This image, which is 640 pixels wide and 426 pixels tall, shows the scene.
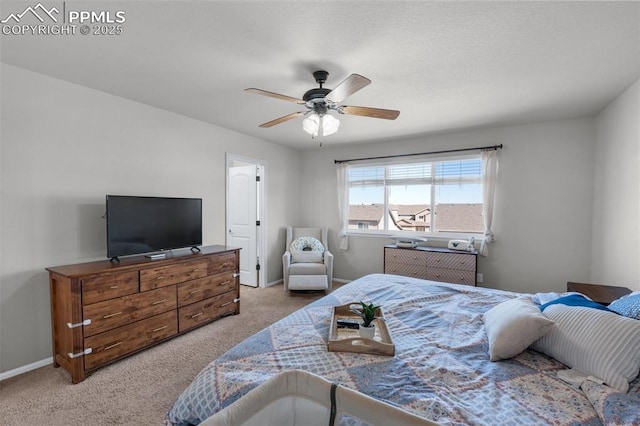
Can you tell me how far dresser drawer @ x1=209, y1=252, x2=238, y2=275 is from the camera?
315 cm

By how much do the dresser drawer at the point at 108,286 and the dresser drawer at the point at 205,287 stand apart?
18.8 inches

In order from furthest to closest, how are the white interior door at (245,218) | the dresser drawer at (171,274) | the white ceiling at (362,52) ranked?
the white interior door at (245,218) → the dresser drawer at (171,274) → the white ceiling at (362,52)

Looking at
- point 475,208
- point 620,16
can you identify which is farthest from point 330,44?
point 475,208

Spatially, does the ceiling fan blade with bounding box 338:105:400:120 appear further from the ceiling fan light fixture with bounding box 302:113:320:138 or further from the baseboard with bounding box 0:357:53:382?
the baseboard with bounding box 0:357:53:382

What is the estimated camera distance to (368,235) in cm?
484

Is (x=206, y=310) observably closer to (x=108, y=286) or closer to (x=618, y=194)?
(x=108, y=286)

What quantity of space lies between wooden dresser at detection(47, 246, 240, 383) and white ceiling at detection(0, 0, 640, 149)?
166cm

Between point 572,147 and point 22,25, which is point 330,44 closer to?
point 22,25

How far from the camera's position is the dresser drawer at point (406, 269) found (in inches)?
157

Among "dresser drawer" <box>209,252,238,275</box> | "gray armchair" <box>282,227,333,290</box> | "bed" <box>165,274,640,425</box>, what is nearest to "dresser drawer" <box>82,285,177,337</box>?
"dresser drawer" <box>209,252,238,275</box>

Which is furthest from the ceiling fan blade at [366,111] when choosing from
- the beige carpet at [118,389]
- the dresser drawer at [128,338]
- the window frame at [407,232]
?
the dresser drawer at [128,338]

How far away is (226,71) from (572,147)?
4178 millimetres

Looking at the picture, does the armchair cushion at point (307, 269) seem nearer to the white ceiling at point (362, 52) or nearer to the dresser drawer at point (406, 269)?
the dresser drawer at point (406, 269)

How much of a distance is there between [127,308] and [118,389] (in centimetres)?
63
